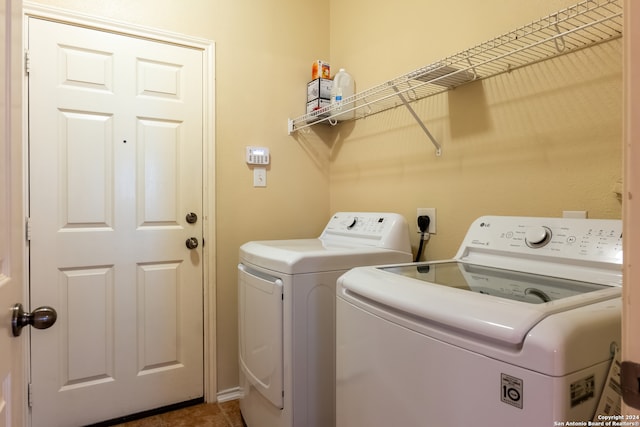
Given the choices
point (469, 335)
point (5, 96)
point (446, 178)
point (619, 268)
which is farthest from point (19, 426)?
point (446, 178)

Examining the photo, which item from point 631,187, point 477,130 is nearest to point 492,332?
point 631,187

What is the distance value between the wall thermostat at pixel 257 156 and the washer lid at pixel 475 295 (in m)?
1.31

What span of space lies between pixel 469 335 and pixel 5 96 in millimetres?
956

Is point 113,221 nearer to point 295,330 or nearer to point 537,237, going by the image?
point 295,330

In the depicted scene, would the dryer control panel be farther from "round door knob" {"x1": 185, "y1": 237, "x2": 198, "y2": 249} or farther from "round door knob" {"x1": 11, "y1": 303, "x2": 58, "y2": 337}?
"round door knob" {"x1": 11, "y1": 303, "x2": 58, "y2": 337}

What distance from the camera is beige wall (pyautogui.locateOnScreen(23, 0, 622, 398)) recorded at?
127 cm

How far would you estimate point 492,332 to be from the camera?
665mm

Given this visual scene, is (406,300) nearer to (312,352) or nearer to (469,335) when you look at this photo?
(469,335)

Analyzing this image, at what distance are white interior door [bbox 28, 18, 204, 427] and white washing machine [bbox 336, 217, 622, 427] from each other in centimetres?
130

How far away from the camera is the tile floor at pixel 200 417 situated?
6.29ft

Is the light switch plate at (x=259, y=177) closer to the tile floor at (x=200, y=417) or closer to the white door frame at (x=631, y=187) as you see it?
the tile floor at (x=200, y=417)

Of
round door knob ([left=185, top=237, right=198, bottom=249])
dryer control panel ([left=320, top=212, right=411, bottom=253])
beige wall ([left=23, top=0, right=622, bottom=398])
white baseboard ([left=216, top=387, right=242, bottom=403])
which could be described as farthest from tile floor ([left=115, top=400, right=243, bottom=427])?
dryer control panel ([left=320, top=212, right=411, bottom=253])

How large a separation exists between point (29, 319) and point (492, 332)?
90 cm

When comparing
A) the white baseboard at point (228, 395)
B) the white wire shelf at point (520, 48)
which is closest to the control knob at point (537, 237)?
the white wire shelf at point (520, 48)
